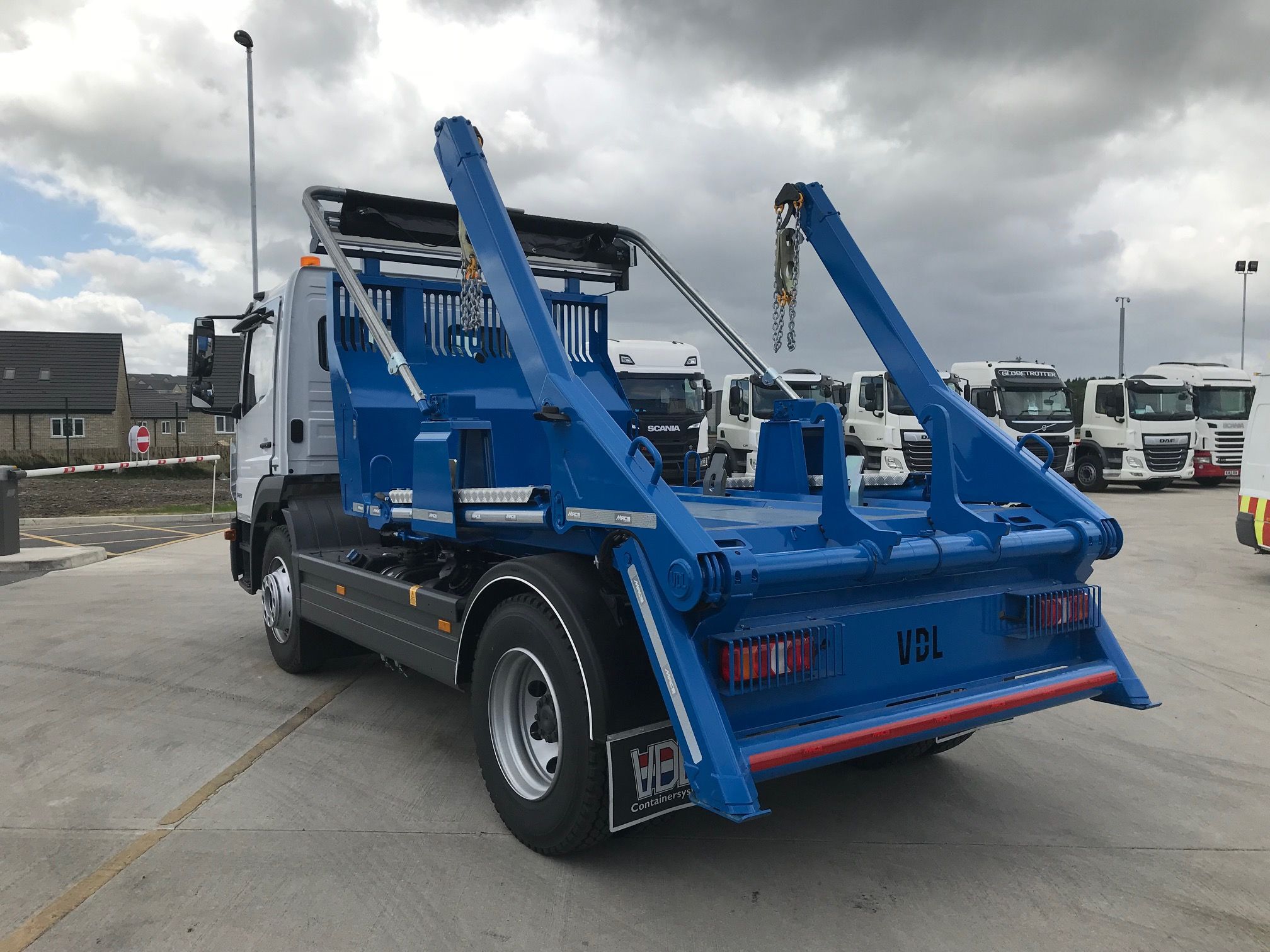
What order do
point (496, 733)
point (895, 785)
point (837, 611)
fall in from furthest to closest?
1. point (895, 785)
2. point (496, 733)
3. point (837, 611)

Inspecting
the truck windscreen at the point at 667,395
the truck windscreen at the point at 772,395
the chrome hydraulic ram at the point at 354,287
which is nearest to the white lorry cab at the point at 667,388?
the truck windscreen at the point at 667,395

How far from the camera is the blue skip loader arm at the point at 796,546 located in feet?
9.91

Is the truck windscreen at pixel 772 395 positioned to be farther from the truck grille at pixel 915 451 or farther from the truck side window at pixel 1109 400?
the truck side window at pixel 1109 400

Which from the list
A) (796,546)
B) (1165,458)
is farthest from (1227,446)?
(796,546)

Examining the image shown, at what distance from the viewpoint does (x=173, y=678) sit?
6215mm

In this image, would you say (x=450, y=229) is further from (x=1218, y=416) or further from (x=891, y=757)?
(x=1218, y=416)

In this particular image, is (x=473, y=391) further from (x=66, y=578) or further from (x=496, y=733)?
(x=66, y=578)

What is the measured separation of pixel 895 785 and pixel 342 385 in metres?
3.62

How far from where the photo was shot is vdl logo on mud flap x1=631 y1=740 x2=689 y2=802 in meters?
3.24

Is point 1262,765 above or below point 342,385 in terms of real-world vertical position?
below

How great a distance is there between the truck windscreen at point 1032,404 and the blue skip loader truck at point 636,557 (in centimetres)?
1697

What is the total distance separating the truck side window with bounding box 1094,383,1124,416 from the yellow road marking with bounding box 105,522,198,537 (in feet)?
63.8

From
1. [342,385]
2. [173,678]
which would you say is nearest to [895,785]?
[342,385]

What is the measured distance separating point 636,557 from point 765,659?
1.77 feet
